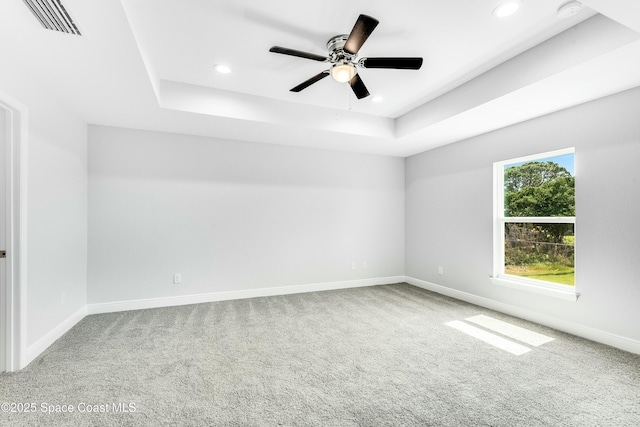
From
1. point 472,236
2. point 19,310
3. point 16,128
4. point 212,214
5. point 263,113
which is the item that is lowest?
point 19,310

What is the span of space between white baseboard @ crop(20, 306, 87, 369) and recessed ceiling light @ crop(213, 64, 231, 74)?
2.87m

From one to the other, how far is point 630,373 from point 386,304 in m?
2.29

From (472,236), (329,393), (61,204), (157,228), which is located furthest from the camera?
(472,236)

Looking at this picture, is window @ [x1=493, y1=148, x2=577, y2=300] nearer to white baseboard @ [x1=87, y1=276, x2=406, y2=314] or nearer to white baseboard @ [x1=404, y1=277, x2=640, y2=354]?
white baseboard @ [x1=404, y1=277, x2=640, y2=354]

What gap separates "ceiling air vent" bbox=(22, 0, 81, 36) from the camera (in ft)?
5.31

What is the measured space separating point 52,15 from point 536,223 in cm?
467

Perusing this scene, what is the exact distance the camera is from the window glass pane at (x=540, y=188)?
126 inches

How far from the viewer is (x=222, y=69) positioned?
2895 mm

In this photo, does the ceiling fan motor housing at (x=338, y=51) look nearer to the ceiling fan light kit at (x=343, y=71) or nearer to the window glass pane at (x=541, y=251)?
the ceiling fan light kit at (x=343, y=71)

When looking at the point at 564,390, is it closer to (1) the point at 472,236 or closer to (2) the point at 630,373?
(2) the point at 630,373

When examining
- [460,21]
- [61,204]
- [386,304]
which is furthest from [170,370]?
[460,21]

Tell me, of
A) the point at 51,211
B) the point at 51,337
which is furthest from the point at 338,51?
the point at 51,337

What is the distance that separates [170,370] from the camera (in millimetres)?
2262

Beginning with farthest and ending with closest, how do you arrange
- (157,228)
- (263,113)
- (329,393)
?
1. (157,228)
2. (263,113)
3. (329,393)
